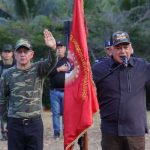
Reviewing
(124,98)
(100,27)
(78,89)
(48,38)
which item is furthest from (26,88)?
(100,27)

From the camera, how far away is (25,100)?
21.6 ft

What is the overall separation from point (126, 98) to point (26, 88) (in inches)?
58.7

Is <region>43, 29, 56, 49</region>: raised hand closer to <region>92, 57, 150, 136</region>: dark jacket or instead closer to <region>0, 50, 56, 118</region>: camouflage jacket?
<region>0, 50, 56, 118</region>: camouflage jacket

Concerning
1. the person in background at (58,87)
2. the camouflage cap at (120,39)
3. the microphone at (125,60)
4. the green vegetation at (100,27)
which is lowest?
the person in background at (58,87)

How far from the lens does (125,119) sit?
5645mm

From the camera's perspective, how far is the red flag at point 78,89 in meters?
6.00

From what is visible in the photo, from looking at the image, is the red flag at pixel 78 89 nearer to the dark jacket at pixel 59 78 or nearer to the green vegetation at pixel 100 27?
the dark jacket at pixel 59 78

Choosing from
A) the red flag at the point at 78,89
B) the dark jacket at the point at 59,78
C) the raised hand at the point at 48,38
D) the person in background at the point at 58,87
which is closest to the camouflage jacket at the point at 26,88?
the raised hand at the point at 48,38

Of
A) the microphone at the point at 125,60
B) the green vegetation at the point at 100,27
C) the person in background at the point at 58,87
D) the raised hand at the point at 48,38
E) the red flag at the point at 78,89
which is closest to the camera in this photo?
the microphone at the point at 125,60

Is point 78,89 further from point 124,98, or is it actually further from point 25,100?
point 25,100

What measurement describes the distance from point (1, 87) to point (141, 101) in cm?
201

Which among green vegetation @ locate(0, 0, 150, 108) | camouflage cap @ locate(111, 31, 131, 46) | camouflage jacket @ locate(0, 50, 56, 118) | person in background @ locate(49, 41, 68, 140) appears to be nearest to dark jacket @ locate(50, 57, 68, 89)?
person in background @ locate(49, 41, 68, 140)

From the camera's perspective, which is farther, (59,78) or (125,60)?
(59,78)

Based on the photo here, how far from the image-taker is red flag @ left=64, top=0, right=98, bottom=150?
6004mm
